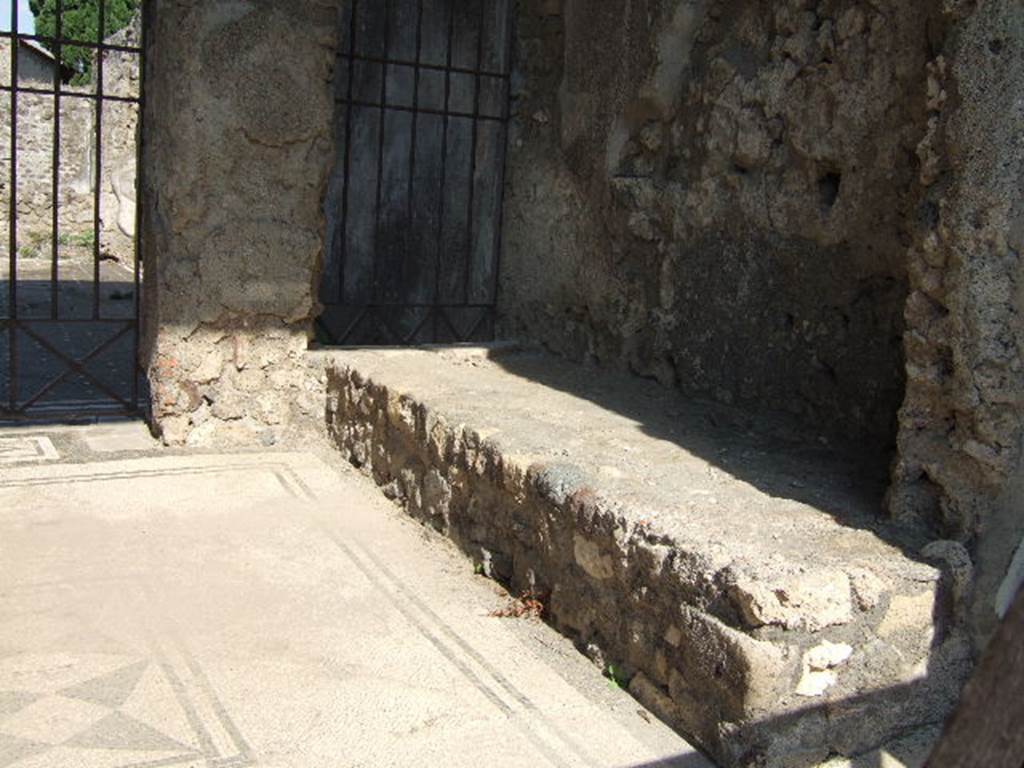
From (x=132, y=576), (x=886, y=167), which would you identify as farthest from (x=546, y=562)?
(x=886, y=167)

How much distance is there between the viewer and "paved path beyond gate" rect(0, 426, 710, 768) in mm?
2416

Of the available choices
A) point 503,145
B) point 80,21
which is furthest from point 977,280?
point 80,21

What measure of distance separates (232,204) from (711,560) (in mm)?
2881

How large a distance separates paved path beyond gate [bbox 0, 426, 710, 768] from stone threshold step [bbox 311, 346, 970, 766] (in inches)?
5.0

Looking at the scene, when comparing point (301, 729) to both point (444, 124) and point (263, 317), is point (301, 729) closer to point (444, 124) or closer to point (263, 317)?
point (263, 317)

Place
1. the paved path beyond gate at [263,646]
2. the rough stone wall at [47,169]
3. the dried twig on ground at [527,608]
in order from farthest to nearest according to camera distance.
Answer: the rough stone wall at [47,169] < the dried twig on ground at [527,608] < the paved path beyond gate at [263,646]

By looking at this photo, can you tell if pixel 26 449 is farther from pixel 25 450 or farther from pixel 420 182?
pixel 420 182

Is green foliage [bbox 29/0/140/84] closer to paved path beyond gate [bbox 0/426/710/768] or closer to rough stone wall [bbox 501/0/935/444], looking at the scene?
rough stone wall [bbox 501/0/935/444]

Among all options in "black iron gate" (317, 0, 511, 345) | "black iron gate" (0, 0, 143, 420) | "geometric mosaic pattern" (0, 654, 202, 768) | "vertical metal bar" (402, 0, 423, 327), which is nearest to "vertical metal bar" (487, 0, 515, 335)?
"black iron gate" (317, 0, 511, 345)

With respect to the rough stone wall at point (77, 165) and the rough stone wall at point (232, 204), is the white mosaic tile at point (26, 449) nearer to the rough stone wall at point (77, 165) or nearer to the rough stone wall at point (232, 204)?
the rough stone wall at point (232, 204)

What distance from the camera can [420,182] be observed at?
5824mm

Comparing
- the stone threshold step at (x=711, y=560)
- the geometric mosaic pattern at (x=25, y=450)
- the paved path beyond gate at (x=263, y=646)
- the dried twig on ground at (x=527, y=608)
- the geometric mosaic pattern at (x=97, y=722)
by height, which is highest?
the stone threshold step at (x=711, y=560)

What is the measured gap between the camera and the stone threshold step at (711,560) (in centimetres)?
232

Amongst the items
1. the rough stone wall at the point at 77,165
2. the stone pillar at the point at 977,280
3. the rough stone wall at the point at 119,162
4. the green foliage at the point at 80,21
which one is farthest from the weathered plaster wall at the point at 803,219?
the green foliage at the point at 80,21
